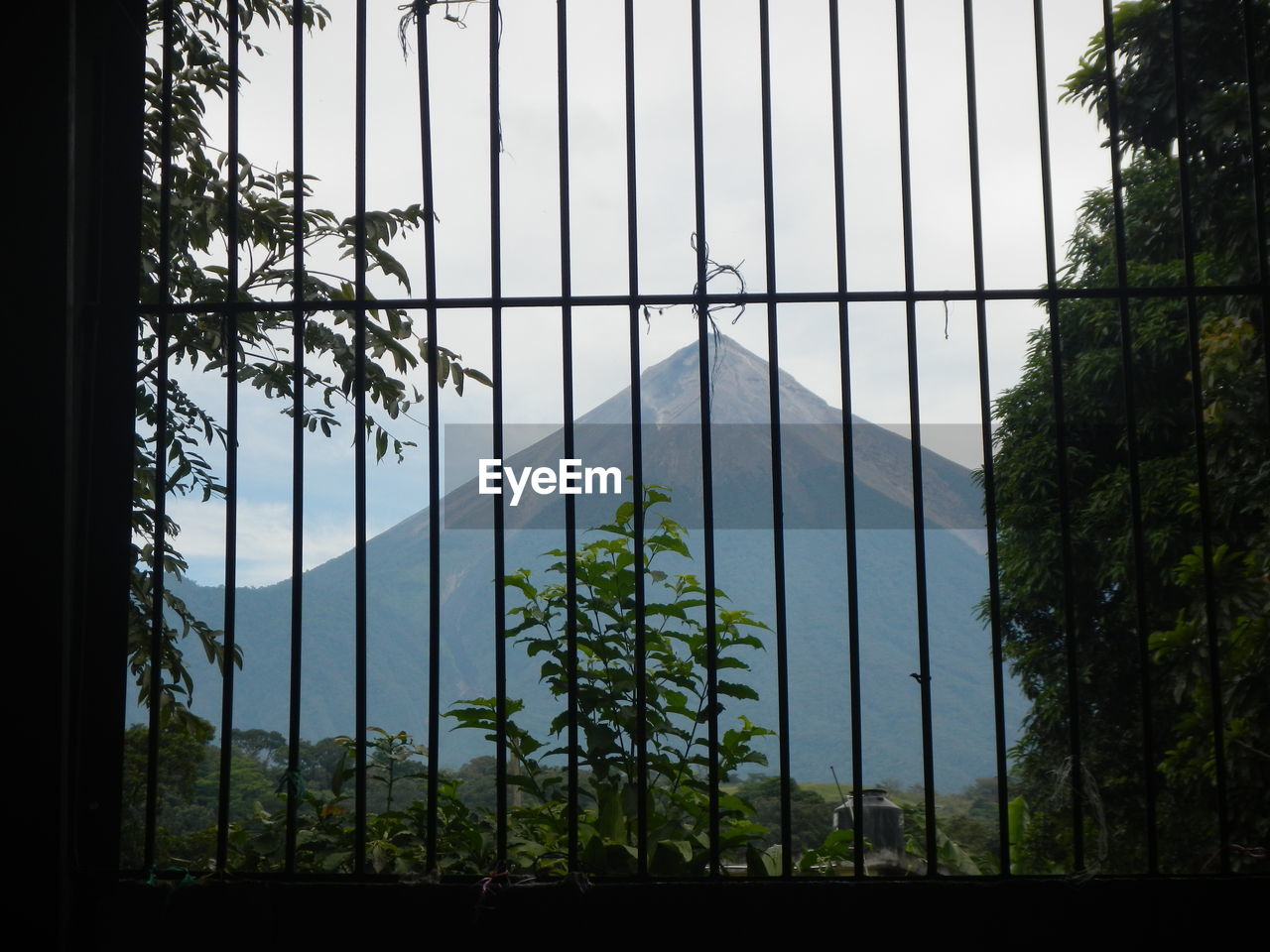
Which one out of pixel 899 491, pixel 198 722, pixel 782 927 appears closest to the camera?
pixel 782 927

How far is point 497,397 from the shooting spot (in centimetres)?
232

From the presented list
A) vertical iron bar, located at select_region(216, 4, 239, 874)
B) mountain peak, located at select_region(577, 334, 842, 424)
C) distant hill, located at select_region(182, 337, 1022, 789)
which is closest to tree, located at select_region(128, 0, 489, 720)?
vertical iron bar, located at select_region(216, 4, 239, 874)

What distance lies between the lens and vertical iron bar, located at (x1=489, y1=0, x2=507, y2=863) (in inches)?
87.7

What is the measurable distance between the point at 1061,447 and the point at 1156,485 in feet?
30.3

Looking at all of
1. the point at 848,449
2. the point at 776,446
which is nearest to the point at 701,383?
the point at 776,446

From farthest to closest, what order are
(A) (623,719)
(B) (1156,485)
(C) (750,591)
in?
(C) (750,591) < (B) (1156,485) < (A) (623,719)

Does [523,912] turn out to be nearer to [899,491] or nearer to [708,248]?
[708,248]

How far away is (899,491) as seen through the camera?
2983 centimetres

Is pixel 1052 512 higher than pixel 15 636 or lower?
higher

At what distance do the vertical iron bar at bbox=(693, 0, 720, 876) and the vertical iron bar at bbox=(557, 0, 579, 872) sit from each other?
0.30m

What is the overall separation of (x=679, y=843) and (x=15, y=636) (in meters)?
1.66

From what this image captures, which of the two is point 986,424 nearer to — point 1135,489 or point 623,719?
point 1135,489

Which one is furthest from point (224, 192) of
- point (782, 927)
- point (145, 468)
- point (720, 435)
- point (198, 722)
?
point (720, 435)

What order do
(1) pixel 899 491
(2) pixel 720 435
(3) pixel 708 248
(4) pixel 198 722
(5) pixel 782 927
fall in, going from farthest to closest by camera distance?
1. (2) pixel 720 435
2. (1) pixel 899 491
3. (4) pixel 198 722
4. (3) pixel 708 248
5. (5) pixel 782 927
